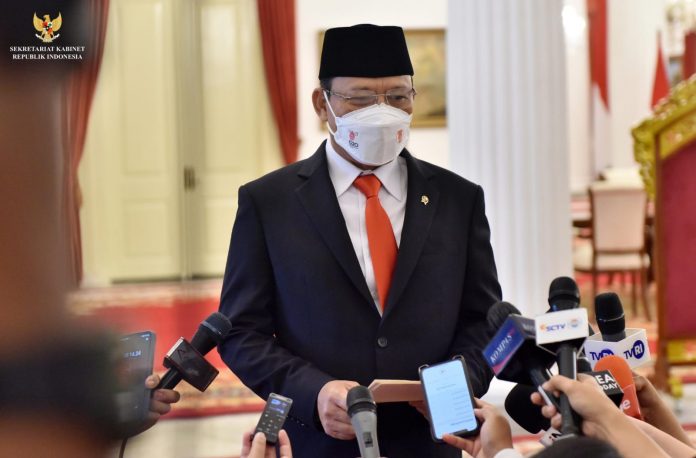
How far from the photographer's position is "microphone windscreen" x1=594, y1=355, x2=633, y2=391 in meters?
1.66

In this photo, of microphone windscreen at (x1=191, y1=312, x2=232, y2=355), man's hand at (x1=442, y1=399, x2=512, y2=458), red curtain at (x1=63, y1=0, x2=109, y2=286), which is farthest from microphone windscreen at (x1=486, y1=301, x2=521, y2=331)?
red curtain at (x1=63, y1=0, x2=109, y2=286)

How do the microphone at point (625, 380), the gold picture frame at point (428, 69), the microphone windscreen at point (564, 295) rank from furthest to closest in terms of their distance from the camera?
the gold picture frame at point (428, 69) → the microphone at point (625, 380) → the microphone windscreen at point (564, 295)

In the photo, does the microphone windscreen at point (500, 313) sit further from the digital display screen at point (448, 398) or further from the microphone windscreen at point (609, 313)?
the microphone windscreen at point (609, 313)

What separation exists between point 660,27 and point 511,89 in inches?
330

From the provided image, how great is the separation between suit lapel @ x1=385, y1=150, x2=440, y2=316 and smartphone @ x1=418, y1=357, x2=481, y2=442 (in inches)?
13.1

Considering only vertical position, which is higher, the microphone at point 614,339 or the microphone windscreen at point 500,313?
the microphone windscreen at point 500,313

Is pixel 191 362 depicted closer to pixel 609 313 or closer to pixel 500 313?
pixel 500 313

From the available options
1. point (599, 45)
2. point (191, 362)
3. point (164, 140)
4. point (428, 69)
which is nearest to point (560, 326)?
point (191, 362)

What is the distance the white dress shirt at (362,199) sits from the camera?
1.93 metres

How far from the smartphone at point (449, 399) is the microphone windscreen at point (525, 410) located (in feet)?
0.59

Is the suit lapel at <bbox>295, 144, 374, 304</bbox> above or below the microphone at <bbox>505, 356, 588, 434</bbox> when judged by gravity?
above

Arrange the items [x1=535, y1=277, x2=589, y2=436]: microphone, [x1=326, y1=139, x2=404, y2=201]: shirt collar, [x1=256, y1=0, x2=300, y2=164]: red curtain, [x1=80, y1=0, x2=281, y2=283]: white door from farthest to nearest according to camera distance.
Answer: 1. [x1=256, y1=0, x2=300, y2=164]: red curtain
2. [x1=80, y1=0, x2=281, y2=283]: white door
3. [x1=326, y1=139, x2=404, y2=201]: shirt collar
4. [x1=535, y1=277, x2=589, y2=436]: microphone

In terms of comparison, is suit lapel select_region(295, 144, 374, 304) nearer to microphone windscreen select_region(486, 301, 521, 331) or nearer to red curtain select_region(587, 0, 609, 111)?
Result: microphone windscreen select_region(486, 301, 521, 331)

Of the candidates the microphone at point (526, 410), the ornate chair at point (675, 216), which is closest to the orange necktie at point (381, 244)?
the microphone at point (526, 410)
